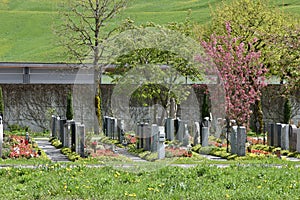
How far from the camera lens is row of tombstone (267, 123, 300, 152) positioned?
24422 millimetres

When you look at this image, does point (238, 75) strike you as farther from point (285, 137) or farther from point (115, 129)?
point (285, 137)

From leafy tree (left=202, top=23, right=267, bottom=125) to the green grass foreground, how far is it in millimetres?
13447

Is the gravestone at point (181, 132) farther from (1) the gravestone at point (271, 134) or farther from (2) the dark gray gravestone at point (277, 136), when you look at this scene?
(2) the dark gray gravestone at point (277, 136)

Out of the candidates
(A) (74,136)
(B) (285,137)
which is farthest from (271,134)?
(A) (74,136)

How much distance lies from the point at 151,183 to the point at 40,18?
8173cm

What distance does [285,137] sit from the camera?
25.2 m

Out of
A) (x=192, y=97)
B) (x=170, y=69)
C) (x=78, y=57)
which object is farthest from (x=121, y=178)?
(x=192, y=97)

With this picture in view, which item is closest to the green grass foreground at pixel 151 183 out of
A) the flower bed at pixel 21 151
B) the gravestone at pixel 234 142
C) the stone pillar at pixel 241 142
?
the flower bed at pixel 21 151

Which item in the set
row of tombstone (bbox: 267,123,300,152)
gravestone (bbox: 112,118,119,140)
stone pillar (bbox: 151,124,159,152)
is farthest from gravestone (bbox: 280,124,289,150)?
gravestone (bbox: 112,118,119,140)

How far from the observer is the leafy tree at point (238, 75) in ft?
97.0

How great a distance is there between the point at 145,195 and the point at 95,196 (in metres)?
0.92

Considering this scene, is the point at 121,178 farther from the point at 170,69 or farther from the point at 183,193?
the point at 170,69

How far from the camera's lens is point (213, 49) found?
A: 3272cm

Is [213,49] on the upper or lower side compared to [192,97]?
upper
